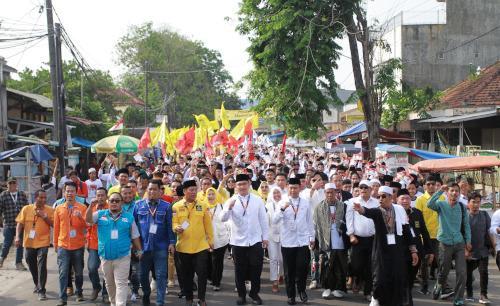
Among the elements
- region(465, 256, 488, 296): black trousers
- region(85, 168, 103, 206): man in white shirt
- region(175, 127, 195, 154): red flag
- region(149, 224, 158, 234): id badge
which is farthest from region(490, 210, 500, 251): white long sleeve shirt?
region(175, 127, 195, 154): red flag

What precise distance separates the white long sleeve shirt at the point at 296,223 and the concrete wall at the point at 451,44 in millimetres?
26688

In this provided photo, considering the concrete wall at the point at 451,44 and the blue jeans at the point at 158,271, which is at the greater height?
the concrete wall at the point at 451,44

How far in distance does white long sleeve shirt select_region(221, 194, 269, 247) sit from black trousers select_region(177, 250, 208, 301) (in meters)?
0.59

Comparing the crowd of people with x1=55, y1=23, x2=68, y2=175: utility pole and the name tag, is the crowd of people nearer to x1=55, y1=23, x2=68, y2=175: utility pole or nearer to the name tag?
the name tag

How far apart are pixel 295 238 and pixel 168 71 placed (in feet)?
170

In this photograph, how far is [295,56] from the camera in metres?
21.2

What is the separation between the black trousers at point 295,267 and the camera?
8703 millimetres

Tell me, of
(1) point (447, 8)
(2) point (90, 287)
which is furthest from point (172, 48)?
(2) point (90, 287)

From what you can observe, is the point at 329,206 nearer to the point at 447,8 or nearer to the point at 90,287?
the point at 90,287

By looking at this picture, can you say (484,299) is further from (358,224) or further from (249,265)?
(249,265)

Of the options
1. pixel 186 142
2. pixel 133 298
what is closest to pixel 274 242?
pixel 133 298

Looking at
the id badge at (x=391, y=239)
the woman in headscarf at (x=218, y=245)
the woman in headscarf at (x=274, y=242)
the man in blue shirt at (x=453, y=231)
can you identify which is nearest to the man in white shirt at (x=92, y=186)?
the woman in headscarf at (x=218, y=245)

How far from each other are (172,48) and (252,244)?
52606 millimetres

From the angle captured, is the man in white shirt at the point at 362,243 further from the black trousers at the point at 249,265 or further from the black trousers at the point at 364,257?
the black trousers at the point at 249,265
